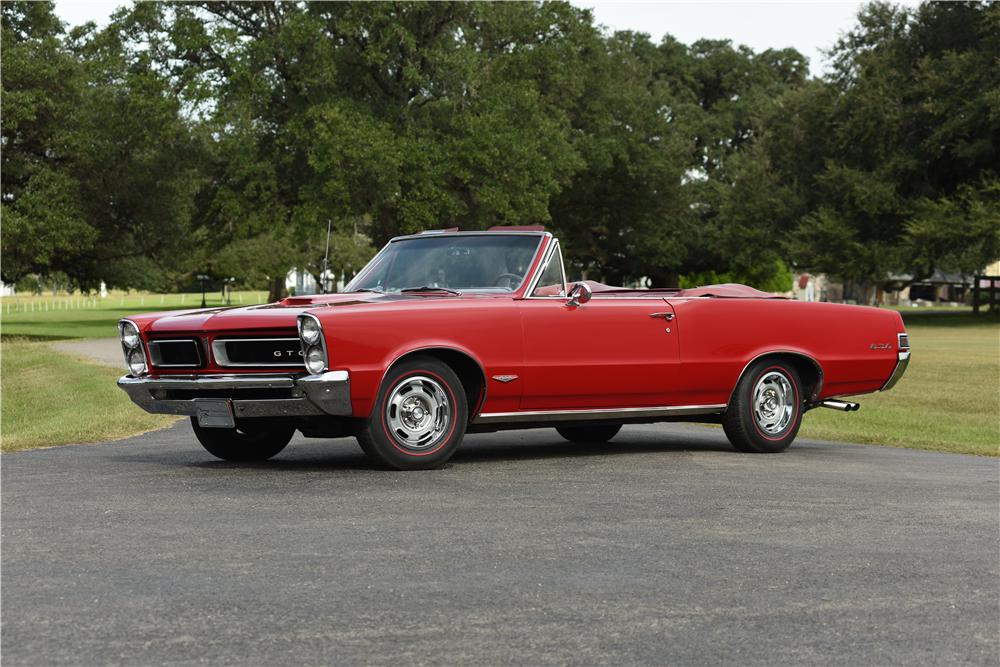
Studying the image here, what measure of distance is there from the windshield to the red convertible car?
0.04 ft

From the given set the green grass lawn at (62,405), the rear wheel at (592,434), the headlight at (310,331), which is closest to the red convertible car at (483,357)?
the headlight at (310,331)

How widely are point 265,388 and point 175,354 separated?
924mm

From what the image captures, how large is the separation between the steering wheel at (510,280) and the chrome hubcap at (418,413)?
1.18 meters

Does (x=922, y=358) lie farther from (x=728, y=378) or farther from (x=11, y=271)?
(x=11, y=271)

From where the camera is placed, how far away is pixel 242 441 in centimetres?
912

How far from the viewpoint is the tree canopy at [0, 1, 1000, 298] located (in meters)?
34.7

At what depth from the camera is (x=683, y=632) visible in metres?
4.34

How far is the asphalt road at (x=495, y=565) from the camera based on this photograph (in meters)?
4.16

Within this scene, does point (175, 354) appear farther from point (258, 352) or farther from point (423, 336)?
point (423, 336)

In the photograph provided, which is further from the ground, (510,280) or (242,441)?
(510,280)

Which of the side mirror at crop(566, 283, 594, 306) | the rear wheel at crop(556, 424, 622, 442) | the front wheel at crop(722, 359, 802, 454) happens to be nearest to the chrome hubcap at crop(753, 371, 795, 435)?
the front wheel at crop(722, 359, 802, 454)

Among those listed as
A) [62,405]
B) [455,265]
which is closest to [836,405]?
Answer: [455,265]

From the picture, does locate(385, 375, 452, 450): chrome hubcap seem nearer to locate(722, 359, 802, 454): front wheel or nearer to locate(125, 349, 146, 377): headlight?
locate(125, 349, 146, 377): headlight

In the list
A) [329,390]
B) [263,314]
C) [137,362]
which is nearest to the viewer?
[329,390]
